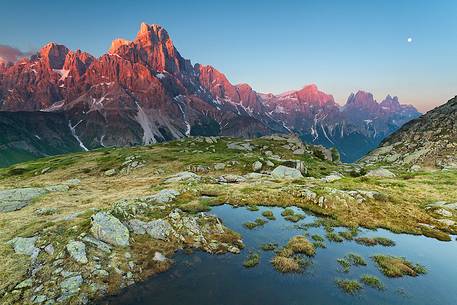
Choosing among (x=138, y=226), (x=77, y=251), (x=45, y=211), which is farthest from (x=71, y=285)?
(x=45, y=211)

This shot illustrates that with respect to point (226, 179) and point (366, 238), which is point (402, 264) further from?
point (226, 179)

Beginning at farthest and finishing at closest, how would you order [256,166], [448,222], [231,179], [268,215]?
[256,166], [231,179], [268,215], [448,222]

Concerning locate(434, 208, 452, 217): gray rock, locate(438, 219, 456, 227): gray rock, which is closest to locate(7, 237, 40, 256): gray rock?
locate(438, 219, 456, 227): gray rock

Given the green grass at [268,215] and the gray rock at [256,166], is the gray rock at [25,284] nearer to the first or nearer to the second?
the green grass at [268,215]

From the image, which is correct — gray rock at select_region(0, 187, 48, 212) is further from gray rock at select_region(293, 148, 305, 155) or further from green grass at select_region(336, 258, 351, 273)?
gray rock at select_region(293, 148, 305, 155)

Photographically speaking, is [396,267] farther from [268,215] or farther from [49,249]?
[49,249]

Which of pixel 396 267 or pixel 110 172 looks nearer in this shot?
pixel 396 267
